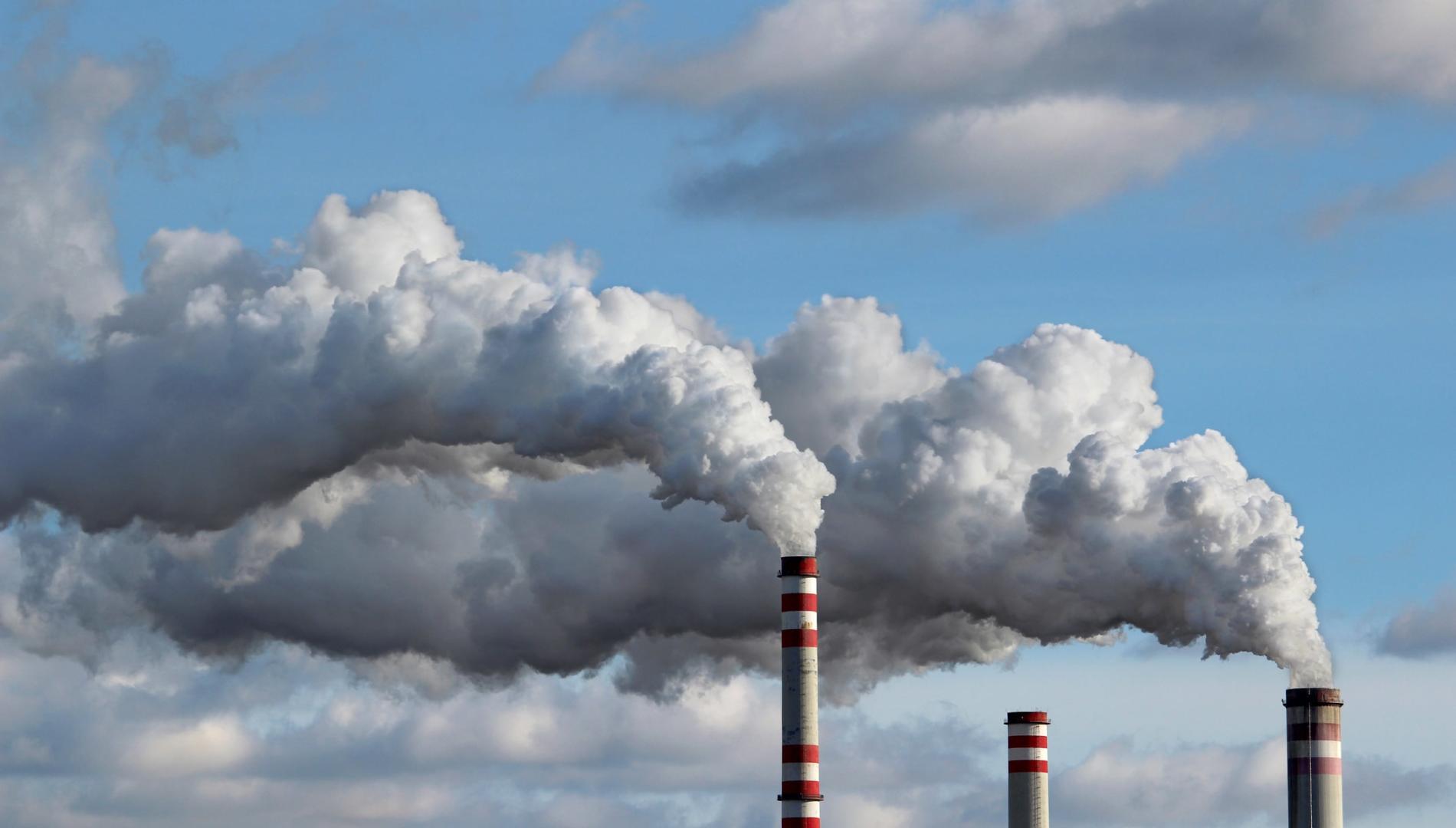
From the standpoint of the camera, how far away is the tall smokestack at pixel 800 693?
72.6 m

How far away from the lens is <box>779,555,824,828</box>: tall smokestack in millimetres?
72625

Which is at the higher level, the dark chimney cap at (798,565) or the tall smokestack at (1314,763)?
the dark chimney cap at (798,565)

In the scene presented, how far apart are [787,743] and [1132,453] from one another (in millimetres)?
13257

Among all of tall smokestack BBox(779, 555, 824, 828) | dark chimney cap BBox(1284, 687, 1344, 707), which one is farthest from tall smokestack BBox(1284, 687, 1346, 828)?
tall smokestack BBox(779, 555, 824, 828)

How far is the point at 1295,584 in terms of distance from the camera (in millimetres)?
66188

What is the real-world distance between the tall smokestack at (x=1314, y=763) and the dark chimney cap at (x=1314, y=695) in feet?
0.07

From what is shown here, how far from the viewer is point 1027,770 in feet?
286

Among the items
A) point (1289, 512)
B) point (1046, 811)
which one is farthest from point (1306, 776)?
point (1046, 811)

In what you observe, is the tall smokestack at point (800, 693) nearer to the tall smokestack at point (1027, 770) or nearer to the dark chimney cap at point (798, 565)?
the dark chimney cap at point (798, 565)

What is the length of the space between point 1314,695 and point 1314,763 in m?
2.08

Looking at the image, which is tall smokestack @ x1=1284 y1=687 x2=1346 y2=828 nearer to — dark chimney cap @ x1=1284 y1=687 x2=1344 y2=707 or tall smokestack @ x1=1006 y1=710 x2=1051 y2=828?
dark chimney cap @ x1=1284 y1=687 x2=1344 y2=707

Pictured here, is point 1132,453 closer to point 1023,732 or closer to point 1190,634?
point 1190,634

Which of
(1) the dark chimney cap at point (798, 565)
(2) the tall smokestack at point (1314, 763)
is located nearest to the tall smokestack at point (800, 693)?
(1) the dark chimney cap at point (798, 565)

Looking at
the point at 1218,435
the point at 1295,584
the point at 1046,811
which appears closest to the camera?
the point at 1295,584
